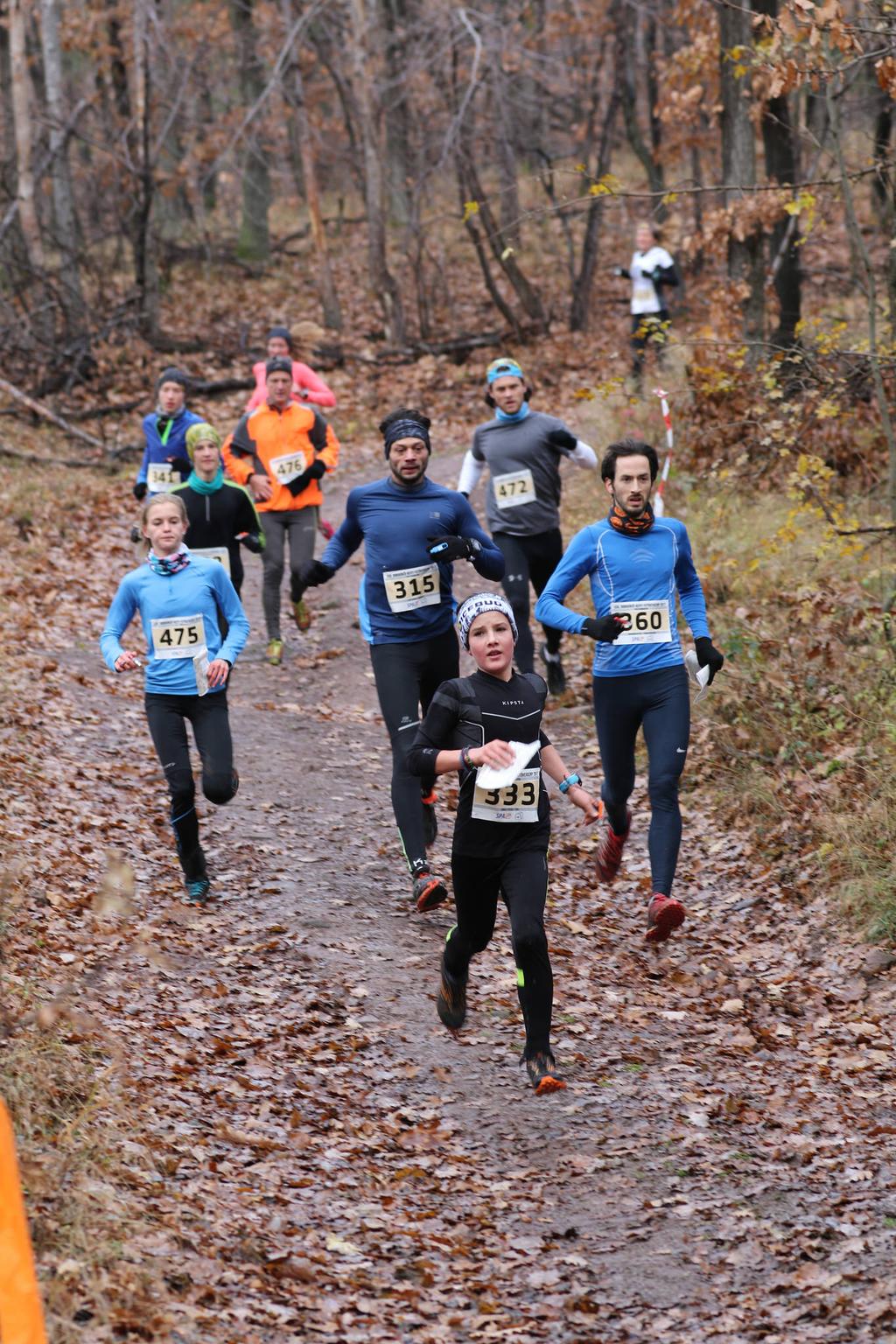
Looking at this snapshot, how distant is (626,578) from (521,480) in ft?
11.0

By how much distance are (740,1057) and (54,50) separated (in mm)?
21035

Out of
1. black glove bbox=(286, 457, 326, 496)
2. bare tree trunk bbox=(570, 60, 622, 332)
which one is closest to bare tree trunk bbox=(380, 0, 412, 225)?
bare tree trunk bbox=(570, 60, 622, 332)

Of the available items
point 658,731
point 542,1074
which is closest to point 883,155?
point 658,731

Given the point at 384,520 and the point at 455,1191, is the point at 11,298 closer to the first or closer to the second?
the point at 384,520

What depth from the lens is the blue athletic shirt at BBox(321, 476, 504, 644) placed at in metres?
7.77

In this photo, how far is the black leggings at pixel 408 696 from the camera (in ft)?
25.2

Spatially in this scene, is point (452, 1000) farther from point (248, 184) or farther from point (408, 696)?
point (248, 184)

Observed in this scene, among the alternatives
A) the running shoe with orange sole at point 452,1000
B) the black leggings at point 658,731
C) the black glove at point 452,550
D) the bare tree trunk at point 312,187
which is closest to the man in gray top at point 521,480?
the black glove at point 452,550

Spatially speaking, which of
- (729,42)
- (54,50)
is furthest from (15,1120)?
(54,50)

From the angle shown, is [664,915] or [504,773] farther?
[664,915]

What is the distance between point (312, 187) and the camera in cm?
2500

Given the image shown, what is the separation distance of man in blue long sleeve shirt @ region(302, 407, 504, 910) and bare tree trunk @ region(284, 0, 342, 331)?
59.0 feet

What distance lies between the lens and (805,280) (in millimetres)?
26641

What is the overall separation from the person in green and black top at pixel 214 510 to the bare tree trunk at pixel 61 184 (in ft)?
43.1
